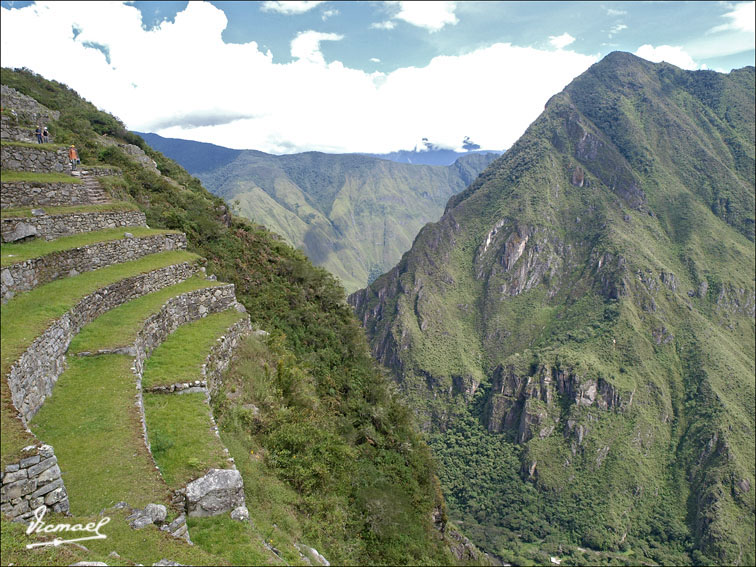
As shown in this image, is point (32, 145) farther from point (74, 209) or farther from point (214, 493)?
point (214, 493)

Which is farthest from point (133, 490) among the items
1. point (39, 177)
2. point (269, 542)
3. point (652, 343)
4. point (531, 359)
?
point (652, 343)

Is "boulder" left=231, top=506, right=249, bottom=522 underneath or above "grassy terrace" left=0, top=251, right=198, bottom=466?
underneath

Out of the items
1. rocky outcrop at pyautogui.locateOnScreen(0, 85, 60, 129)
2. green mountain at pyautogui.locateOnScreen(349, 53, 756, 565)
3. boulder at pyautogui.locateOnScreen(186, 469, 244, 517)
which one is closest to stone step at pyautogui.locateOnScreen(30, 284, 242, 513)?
boulder at pyautogui.locateOnScreen(186, 469, 244, 517)

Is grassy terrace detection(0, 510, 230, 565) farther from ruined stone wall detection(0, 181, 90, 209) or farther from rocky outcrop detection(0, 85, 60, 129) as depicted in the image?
rocky outcrop detection(0, 85, 60, 129)

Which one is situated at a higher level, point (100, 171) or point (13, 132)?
point (13, 132)

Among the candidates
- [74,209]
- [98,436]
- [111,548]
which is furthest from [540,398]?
[111,548]

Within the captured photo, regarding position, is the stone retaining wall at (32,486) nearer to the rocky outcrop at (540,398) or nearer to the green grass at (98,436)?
the green grass at (98,436)

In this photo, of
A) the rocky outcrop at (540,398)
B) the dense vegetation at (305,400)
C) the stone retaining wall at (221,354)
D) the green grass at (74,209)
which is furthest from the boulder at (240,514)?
the rocky outcrop at (540,398)
